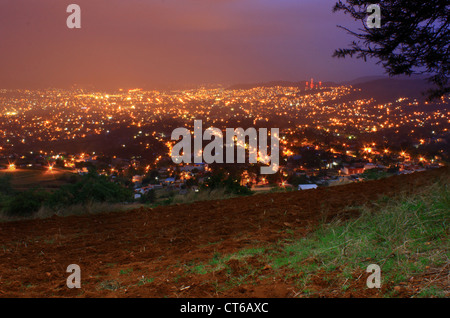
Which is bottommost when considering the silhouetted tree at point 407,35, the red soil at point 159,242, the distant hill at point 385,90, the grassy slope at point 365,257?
the red soil at point 159,242

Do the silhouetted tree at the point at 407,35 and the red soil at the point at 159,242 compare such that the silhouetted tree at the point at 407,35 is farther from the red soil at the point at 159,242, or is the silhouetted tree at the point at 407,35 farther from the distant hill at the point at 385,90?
the distant hill at the point at 385,90

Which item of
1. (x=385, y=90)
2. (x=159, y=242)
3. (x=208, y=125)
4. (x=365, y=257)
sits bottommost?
(x=159, y=242)

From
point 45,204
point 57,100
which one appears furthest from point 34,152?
point 45,204

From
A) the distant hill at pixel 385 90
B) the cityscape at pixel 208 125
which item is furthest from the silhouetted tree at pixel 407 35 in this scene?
the distant hill at pixel 385 90

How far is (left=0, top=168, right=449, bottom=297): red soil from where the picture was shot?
2.98 m

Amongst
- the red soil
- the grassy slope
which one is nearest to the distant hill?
the red soil

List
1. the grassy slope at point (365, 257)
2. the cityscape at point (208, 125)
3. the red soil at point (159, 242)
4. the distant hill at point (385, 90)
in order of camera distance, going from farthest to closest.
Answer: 1. the distant hill at point (385, 90)
2. the cityscape at point (208, 125)
3. the red soil at point (159, 242)
4. the grassy slope at point (365, 257)

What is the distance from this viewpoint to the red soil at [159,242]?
2.98 metres

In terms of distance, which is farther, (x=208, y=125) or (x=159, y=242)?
(x=208, y=125)

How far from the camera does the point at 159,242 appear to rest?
4660mm

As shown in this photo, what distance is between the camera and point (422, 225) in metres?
3.55

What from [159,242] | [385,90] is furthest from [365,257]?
[385,90]

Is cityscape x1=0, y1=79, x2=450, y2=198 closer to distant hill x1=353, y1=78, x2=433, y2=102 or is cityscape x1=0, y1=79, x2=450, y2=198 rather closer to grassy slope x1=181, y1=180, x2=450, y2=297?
distant hill x1=353, y1=78, x2=433, y2=102

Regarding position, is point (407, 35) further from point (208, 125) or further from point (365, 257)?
point (208, 125)
